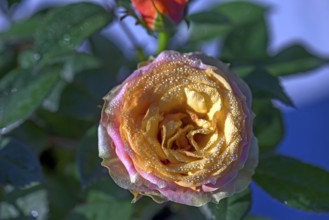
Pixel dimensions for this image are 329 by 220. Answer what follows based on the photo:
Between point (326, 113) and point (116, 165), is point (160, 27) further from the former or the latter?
point (326, 113)

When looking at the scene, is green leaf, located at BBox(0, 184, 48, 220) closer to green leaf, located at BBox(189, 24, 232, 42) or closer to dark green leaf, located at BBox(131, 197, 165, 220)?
dark green leaf, located at BBox(131, 197, 165, 220)

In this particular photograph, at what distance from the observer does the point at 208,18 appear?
2.04 ft

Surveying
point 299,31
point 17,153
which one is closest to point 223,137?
point 17,153

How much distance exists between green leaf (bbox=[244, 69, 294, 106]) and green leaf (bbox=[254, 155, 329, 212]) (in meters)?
0.05

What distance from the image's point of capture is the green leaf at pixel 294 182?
0.49m

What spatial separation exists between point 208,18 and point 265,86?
12 centimetres

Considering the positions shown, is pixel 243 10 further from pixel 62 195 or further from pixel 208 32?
pixel 62 195

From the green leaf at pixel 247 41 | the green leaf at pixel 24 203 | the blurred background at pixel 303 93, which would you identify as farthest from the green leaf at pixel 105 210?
the blurred background at pixel 303 93

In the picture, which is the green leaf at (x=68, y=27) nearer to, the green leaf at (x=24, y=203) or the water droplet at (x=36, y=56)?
the water droplet at (x=36, y=56)

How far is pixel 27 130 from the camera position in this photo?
639 mm

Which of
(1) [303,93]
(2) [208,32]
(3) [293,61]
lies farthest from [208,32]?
(1) [303,93]

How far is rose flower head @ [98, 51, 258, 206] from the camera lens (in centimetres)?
39

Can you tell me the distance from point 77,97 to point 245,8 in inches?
8.5

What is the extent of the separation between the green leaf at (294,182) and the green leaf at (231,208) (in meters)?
0.03
